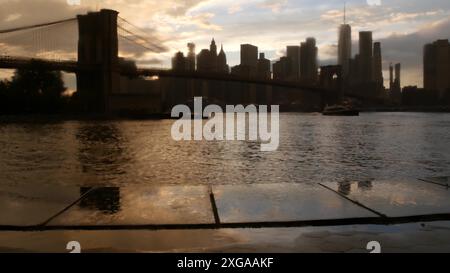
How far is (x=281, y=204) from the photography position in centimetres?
503

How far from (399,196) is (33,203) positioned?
13.4ft

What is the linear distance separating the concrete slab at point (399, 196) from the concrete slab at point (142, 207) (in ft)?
5.62

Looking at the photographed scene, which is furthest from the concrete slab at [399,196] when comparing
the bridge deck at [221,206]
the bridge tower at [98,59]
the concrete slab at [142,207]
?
the bridge tower at [98,59]

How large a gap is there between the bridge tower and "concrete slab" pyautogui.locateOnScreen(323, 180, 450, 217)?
6812 centimetres

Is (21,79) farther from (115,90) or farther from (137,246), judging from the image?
(137,246)

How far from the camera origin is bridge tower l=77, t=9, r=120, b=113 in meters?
72.2

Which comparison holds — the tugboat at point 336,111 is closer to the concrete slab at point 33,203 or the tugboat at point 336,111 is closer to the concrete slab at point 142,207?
the concrete slab at point 142,207

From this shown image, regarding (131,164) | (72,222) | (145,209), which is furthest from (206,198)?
(131,164)

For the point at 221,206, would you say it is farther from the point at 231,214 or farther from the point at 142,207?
the point at 142,207

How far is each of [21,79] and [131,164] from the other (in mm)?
71446

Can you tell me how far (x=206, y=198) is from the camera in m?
5.45

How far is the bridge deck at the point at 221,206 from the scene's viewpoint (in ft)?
13.9

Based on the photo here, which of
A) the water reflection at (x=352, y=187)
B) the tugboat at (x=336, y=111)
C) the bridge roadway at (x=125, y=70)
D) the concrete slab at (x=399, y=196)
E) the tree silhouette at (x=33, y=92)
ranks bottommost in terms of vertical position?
the tugboat at (x=336, y=111)
